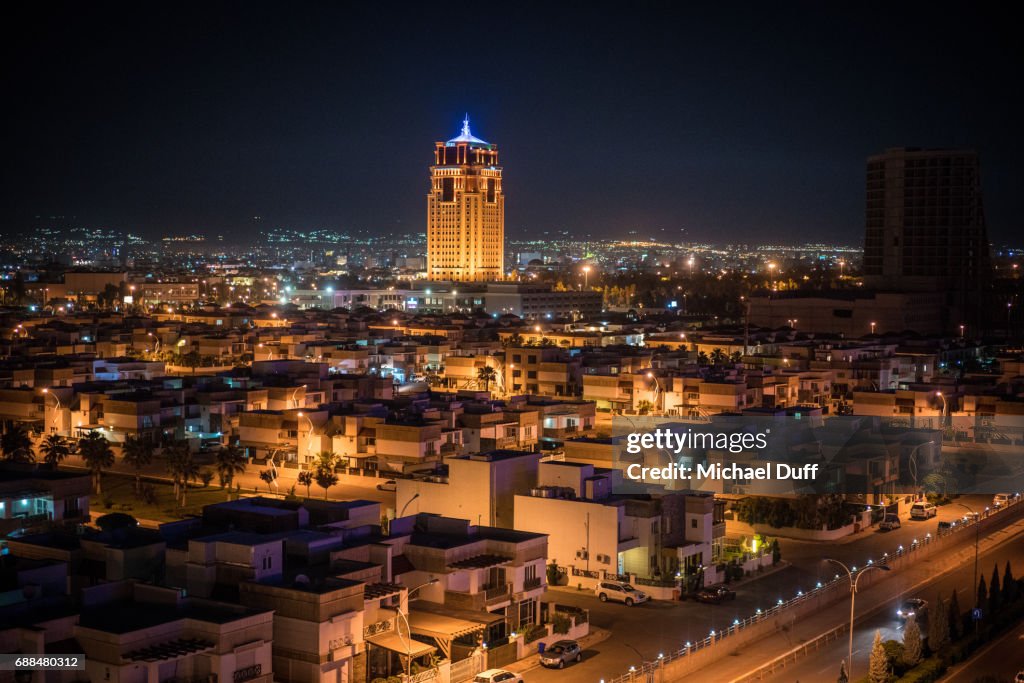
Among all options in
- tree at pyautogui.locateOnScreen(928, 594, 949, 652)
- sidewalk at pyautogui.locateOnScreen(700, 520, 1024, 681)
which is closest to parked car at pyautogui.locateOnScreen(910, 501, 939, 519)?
sidewalk at pyautogui.locateOnScreen(700, 520, 1024, 681)

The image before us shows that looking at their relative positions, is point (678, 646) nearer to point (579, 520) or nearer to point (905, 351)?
point (579, 520)

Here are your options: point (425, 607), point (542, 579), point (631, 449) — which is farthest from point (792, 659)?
point (631, 449)

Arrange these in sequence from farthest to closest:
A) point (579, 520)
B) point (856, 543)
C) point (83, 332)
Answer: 1. point (83, 332)
2. point (856, 543)
3. point (579, 520)

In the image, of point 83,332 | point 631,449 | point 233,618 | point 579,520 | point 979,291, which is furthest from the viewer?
point 979,291

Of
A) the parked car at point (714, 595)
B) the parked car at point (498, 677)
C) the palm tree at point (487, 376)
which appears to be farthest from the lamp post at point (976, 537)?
the palm tree at point (487, 376)

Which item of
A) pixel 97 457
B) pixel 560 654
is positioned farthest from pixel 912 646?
pixel 97 457

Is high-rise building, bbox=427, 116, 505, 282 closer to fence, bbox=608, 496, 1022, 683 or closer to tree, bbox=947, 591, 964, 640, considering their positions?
fence, bbox=608, 496, 1022, 683
